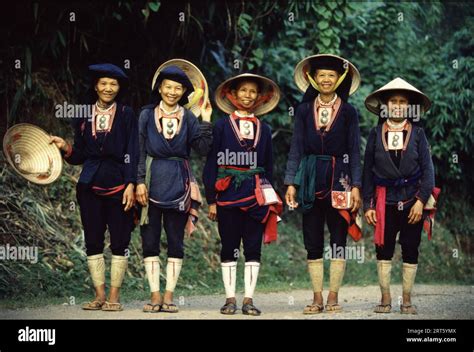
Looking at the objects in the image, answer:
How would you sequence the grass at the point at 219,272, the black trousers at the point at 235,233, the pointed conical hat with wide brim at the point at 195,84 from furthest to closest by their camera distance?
the grass at the point at 219,272, the pointed conical hat with wide brim at the point at 195,84, the black trousers at the point at 235,233

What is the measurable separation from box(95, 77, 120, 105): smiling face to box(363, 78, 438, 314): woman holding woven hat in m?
2.37

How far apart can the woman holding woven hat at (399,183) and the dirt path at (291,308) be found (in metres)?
0.43

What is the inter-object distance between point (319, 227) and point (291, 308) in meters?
1.15

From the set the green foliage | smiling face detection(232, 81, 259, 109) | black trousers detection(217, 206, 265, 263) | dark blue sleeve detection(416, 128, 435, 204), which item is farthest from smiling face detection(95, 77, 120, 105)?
dark blue sleeve detection(416, 128, 435, 204)

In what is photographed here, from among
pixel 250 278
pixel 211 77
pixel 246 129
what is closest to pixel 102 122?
pixel 246 129

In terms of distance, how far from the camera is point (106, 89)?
7992 mm

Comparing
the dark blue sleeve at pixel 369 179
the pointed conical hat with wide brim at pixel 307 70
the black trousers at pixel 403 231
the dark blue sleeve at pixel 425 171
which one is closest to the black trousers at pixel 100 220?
the pointed conical hat with wide brim at pixel 307 70

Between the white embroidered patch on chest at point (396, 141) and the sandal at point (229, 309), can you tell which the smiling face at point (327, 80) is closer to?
the white embroidered patch on chest at point (396, 141)

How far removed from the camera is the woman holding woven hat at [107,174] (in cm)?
799

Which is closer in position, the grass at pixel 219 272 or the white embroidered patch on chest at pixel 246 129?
the white embroidered patch on chest at pixel 246 129

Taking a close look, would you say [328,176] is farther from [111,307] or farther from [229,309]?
[111,307]

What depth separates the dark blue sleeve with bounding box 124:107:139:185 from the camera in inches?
314

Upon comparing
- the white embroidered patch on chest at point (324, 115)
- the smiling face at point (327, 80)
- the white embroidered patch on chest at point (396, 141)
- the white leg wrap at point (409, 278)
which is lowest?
the white leg wrap at point (409, 278)

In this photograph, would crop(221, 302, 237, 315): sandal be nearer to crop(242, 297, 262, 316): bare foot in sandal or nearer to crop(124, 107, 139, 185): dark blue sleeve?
crop(242, 297, 262, 316): bare foot in sandal
